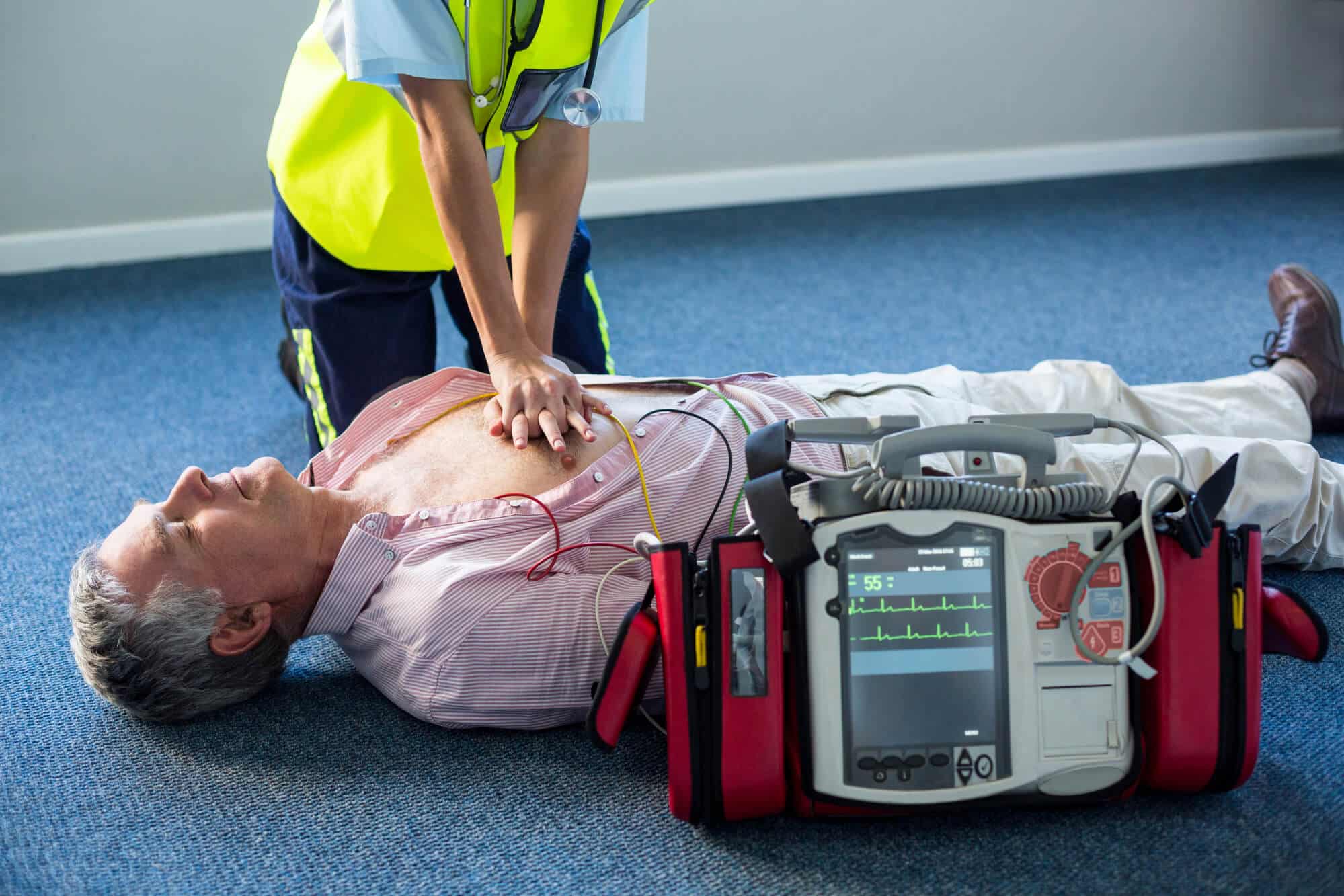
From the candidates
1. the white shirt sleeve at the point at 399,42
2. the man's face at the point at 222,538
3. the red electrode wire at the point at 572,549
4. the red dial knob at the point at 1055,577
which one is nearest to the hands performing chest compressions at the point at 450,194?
the white shirt sleeve at the point at 399,42

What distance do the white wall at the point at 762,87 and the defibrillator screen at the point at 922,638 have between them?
8.08ft

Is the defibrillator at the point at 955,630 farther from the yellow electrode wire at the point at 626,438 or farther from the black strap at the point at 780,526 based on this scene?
the yellow electrode wire at the point at 626,438

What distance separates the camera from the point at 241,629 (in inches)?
56.7

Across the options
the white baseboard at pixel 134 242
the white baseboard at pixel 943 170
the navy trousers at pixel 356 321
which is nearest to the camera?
the navy trousers at pixel 356 321

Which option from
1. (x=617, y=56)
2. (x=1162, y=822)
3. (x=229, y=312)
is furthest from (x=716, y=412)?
(x=229, y=312)

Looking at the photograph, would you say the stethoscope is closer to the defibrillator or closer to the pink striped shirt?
the pink striped shirt

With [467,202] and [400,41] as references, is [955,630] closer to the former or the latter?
[467,202]

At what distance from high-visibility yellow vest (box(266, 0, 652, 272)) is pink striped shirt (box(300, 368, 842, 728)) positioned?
1.55ft

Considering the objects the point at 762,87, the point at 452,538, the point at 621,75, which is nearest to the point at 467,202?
the point at 621,75

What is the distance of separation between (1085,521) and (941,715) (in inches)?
9.1

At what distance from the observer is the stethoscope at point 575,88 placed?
4.86 ft

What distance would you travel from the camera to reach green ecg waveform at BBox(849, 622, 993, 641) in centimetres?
115

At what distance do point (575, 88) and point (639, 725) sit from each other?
83 centimetres

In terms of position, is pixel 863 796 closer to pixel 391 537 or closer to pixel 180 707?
pixel 391 537
